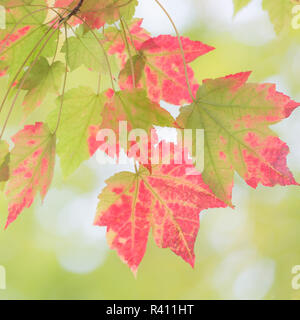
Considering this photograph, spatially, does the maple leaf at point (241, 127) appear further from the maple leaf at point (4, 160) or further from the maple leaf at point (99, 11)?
the maple leaf at point (4, 160)

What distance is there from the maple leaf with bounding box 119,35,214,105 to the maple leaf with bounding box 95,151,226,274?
13 centimetres

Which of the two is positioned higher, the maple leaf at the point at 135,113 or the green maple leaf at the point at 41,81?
the green maple leaf at the point at 41,81

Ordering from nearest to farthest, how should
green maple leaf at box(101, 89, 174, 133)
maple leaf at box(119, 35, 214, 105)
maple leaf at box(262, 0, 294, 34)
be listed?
green maple leaf at box(101, 89, 174, 133)
maple leaf at box(119, 35, 214, 105)
maple leaf at box(262, 0, 294, 34)

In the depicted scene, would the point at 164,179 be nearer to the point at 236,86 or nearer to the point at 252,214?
the point at 236,86

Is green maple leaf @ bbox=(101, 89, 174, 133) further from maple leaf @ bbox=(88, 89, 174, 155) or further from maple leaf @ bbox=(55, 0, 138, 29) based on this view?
maple leaf @ bbox=(55, 0, 138, 29)

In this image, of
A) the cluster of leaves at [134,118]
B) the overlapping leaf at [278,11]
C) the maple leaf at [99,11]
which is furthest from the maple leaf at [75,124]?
the overlapping leaf at [278,11]

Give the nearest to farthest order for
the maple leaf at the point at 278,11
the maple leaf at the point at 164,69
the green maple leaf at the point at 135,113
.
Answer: the green maple leaf at the point at 135,113
the maple leaf at the point at 164,69
the maple leaf at the point at 278,11

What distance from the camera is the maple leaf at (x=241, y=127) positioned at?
51 centimetres

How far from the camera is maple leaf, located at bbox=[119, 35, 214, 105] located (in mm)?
584

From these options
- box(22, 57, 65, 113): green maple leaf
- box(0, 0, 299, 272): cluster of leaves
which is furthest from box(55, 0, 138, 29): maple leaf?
box(22, 57, 65, 113): green maple leaf

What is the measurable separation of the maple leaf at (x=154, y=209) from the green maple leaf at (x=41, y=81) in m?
0.21

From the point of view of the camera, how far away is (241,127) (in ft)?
1.72

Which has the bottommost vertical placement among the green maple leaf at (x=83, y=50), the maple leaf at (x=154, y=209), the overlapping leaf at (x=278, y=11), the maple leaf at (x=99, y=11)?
the maple leaf at (x=154, y=209)

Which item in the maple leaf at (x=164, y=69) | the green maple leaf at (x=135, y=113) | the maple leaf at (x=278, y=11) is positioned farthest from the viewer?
the maple leaf at (x=278, y=11)
